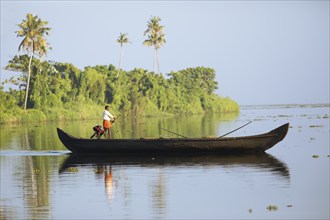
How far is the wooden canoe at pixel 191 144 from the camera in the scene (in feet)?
97.8

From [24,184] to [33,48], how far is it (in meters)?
61.6

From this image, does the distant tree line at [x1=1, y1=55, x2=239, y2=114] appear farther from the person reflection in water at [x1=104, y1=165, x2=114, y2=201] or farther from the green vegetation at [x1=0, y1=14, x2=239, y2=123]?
the person reflection in water at [x1=104, y1=165, x2=114, y2=201]

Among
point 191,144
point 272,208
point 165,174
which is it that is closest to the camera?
point 272,208

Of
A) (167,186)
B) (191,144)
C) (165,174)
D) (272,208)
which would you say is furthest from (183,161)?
(272,208)

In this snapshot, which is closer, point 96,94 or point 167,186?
point 167,186

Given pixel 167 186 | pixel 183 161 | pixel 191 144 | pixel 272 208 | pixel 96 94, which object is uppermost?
pixel 96 94

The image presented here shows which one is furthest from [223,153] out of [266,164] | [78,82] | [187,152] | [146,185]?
[78,82]

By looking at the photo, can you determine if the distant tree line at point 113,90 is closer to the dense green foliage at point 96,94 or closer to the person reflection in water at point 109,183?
the dense green foliage at point 96,94

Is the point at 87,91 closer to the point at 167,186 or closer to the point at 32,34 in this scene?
the point at 32,34

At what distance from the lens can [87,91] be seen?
96562mm

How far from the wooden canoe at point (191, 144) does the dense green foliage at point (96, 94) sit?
49700 mm

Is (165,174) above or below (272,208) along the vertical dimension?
above

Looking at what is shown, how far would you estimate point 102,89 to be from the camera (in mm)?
98312

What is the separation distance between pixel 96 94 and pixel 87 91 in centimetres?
180
